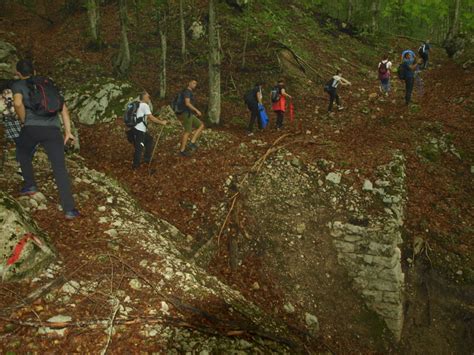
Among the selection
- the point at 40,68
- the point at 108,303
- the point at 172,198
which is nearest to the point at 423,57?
the point at 172,198

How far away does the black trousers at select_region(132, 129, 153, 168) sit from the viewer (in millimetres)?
8625

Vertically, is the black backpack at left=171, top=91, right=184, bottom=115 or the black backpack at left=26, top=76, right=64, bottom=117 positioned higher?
the black backpack at left=26, top=76, right=64, bottom=117

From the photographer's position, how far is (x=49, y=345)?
3586 millimetres

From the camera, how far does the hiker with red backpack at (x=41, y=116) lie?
5.01 metres

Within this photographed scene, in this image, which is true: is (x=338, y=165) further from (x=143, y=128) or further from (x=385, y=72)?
(x=385, y=72)

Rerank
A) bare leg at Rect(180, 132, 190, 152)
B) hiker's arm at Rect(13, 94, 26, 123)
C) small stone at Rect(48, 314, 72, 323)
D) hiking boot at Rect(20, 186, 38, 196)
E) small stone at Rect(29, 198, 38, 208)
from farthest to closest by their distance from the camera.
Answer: bare leg at Rect(180, 132, 190, 152)
hiking boot at Rect(20, 186, 38, 196)
small stone at Rect(29, 198, 38, 208)
hiker's arm at Rect(13, 94, 26, 123)
small stone at Rect(48, 314, 72, 323)

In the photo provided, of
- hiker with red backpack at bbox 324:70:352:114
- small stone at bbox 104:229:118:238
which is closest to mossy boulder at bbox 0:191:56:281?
small stone at bbox 104:229:118:238

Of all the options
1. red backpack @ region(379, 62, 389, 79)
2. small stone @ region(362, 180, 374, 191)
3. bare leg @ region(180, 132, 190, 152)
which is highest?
red backpack @ region(379, 62, 389, 79)

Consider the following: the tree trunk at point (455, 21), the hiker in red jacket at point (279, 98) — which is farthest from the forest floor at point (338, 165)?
the tree trunk at point (455, 21)

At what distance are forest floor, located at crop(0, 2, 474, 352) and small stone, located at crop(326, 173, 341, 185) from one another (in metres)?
0.38

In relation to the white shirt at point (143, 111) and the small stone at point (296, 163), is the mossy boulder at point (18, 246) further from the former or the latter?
the small stone at point (296, 163)

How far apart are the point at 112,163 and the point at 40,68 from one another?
7.24 m

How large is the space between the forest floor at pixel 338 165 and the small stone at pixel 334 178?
0.38 meters

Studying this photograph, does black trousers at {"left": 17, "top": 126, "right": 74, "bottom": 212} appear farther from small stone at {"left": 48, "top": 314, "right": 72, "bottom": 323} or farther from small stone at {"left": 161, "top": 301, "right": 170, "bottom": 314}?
small stone at {"left": 161, "top": 301, "right": 170, "bottom": 314}
